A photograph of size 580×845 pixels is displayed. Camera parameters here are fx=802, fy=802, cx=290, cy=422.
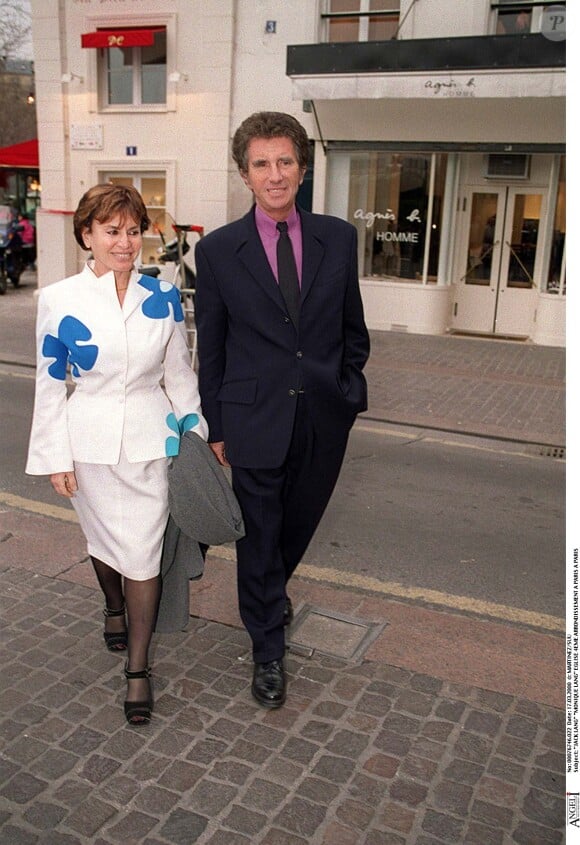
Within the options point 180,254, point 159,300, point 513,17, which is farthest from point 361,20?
point 159,300

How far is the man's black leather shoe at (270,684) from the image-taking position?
3102 mm

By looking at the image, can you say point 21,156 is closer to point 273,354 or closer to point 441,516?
point 441,516

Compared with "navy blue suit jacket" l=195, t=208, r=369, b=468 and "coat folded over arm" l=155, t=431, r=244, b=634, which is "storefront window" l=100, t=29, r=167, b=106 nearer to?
"navy blue suit jacket" l=195, t=208, r=369, b=468

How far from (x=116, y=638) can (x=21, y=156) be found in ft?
53.9

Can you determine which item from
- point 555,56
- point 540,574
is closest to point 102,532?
point 540,574

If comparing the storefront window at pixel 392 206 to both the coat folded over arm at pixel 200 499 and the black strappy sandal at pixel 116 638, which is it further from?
the coat folded over arm at pixel 200 499

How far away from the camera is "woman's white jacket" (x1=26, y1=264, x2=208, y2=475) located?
2863mm

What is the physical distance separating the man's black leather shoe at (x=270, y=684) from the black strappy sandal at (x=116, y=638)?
634 mm

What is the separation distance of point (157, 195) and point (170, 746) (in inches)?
530

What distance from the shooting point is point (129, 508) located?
3004mm

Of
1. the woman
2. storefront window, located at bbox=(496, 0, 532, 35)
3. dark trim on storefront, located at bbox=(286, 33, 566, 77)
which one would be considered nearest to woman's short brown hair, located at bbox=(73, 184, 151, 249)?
the woman

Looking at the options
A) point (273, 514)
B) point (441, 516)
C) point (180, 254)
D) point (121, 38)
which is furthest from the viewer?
point (121, 38)

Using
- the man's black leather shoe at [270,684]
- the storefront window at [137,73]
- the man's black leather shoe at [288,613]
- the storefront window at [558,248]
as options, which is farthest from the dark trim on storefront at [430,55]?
the man's black leather shoe at [270,684]

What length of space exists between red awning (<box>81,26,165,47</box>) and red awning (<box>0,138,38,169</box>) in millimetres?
3814
